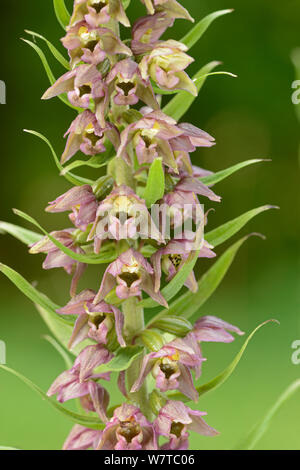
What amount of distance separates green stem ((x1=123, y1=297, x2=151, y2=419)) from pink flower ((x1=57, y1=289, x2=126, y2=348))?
0.03m

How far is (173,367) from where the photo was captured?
0.83 meters

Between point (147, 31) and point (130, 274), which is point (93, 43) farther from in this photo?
point (130, 274)

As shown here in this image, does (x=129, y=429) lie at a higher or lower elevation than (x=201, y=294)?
lower

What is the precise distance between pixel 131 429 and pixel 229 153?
261 cm

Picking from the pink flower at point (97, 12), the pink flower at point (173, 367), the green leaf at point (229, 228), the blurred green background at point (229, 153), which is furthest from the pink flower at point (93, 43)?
the blurred green background at point (229, 153)

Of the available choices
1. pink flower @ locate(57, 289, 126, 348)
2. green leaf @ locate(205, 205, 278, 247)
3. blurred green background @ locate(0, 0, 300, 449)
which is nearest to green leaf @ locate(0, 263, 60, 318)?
pink flower @ locate(57, 289, 126, 348)

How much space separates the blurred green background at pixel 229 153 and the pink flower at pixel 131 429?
2024mm

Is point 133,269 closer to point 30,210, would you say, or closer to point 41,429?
point 41,429

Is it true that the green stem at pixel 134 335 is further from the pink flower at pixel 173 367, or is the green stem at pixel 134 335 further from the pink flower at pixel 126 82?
the pink flower at pixel 126 82

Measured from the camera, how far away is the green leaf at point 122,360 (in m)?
0.83

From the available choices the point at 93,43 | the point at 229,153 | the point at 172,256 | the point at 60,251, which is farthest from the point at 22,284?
the point at 229,153

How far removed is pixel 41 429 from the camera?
238 cm

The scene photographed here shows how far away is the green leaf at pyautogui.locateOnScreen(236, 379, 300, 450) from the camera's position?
966 mm

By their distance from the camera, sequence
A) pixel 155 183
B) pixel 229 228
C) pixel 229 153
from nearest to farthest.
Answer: pixel 155 183, pixel 229 228, pixel 229 153
